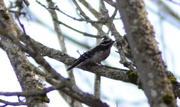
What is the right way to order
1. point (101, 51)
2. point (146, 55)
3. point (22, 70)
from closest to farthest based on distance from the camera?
point (146, 55) < point (22, 70) < point (101, 51)

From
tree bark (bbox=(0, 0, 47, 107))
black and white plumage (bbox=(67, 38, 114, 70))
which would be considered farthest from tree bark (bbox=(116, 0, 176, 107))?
black and white plumage (bbox=(67, 38, 114, 70))

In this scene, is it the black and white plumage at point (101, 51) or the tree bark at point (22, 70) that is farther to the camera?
the black and white plumage at point (101, 51)

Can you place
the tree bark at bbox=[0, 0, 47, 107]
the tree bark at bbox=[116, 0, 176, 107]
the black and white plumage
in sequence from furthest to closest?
1. the black and white plumage
2. the tree bark at bbox=[0, 0, 47, 107]
3. the tree bark at bbox=[116, 0, 176, 107]

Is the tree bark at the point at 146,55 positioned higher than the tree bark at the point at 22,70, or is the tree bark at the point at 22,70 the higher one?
the tree bark at the point at 22,70

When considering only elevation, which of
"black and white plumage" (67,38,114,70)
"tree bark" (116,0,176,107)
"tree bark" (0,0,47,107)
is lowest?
"tree bark" (116,0,176,107)

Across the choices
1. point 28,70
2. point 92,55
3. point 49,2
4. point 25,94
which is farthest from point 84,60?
point 25,94

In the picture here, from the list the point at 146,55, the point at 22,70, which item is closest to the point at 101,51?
the point at 22,70

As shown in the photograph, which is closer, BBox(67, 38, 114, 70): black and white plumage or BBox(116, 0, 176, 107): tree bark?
BBox(116, 0, 176, 107): tree bark

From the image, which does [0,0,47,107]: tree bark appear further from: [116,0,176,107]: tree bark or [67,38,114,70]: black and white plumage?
[67,38,114,70]: black and white plumage

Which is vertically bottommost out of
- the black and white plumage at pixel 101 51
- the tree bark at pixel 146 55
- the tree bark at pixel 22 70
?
the tree bark at pixel 146 55

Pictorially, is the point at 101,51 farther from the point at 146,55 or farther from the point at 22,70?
the point at 146,55

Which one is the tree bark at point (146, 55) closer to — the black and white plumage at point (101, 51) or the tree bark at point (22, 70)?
the tree bark at point (22, 70)

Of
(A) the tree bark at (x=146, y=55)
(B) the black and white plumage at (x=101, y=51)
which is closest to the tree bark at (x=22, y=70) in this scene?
(A) the tree bark at (x=146, y=55)

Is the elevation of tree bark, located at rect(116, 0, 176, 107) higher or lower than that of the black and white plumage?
lower
